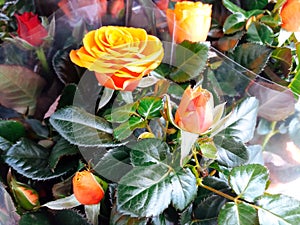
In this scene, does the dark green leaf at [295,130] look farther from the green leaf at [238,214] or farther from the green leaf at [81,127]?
the green leaf at [81,127]

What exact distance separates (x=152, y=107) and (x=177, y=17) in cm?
15

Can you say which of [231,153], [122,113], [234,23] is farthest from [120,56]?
[234,23]

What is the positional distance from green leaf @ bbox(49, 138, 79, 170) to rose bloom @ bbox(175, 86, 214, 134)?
0.50 ft

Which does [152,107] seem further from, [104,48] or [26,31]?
[26,31]

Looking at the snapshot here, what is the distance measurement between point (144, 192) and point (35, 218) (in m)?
0.15

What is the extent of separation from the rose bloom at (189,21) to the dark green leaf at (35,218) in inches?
11.2

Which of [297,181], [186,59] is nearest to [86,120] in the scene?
[186,59]

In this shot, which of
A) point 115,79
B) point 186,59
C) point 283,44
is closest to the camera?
point 115,79

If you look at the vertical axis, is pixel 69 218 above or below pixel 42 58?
below

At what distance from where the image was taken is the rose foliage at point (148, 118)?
527 millimetres

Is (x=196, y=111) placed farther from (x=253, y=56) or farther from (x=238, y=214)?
(x=253, y=56)

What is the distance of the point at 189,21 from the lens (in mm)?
624

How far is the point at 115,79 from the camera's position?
52 cm

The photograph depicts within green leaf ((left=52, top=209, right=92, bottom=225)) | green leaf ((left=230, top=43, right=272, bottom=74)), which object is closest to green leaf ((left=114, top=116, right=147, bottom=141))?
green leaf ((left=52, top=209, right=92, bottom=225))
